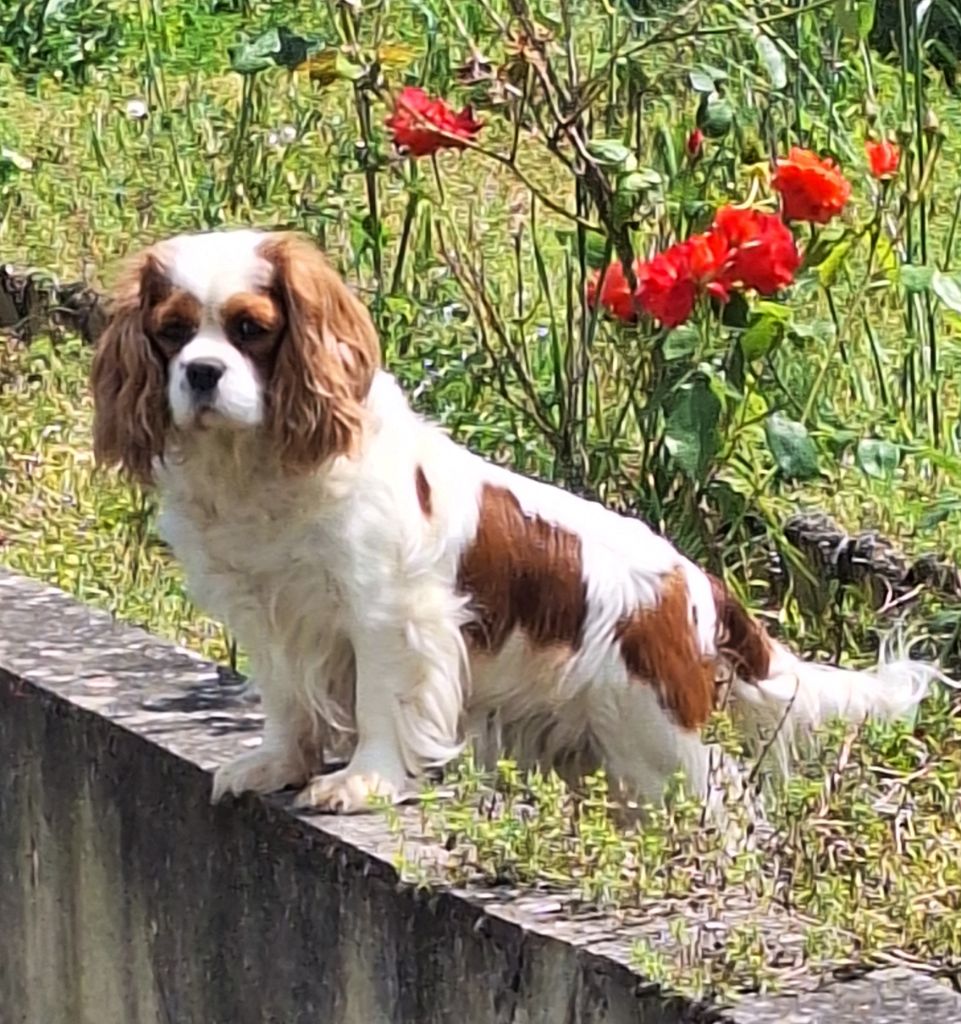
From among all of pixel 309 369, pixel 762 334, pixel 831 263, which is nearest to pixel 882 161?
pixel 831 263

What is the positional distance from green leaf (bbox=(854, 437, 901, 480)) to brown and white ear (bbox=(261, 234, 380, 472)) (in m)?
1.18

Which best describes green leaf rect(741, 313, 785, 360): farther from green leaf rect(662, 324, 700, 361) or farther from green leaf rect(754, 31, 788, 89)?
green leaf rect(754, 31, 788, 89)

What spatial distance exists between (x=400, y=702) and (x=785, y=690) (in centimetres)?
69

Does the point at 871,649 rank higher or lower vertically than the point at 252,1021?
higher

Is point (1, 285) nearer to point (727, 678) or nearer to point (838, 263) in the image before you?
point (838, 263)

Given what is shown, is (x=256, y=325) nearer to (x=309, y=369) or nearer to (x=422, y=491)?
(x=309, y=369)

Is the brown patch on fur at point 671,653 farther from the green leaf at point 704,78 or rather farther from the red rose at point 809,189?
the green leaf at point 704,78

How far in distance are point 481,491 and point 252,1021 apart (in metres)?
0.85

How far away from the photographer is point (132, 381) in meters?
3.97

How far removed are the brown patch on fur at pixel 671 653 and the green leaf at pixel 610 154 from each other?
95 centimetres

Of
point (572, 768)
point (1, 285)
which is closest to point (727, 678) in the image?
point (572, 768)

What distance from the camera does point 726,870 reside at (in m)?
A: 3.37

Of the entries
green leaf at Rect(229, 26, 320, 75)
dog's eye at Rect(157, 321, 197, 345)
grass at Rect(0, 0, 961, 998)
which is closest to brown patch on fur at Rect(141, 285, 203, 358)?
dog's eye at Rect(157, 321, 197, 345)

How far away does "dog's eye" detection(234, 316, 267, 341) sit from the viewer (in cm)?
387
